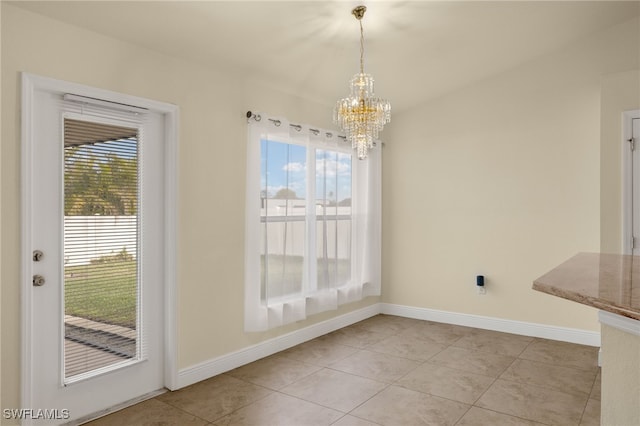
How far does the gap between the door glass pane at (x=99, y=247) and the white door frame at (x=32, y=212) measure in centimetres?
21

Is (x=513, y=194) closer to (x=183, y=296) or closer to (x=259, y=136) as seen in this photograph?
(x=259, y=136)

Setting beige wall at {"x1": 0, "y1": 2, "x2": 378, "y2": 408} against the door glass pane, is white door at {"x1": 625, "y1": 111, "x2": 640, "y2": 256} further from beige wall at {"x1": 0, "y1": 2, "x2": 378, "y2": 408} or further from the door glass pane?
the door glass pane

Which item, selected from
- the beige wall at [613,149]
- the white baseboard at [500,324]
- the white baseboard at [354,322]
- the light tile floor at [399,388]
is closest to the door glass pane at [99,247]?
the light tile floor at [399,388]

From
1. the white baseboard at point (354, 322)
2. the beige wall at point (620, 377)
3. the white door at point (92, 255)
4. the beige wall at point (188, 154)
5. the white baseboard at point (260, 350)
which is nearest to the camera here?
the beige wall at point (620, 377)

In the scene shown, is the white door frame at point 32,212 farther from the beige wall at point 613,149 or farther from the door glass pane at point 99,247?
the beige wall at point 613,149

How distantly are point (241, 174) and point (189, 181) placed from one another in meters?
0.53

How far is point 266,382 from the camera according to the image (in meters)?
3.36

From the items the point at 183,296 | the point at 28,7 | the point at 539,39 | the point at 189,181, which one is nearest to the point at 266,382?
the point at 183,296

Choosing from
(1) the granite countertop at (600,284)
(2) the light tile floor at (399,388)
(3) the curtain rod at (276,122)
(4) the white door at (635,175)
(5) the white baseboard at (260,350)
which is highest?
(3) the curtain rod at (276,122)

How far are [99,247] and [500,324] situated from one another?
13.3 feet

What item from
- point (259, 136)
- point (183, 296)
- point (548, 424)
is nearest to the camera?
point (548, 424)

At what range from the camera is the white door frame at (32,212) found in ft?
8.03

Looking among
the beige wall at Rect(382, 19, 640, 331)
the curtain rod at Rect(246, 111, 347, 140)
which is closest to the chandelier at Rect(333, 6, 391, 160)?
the curtain rod at Rect(246, 111, 347, 140)

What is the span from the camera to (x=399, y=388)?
3.26 meters
